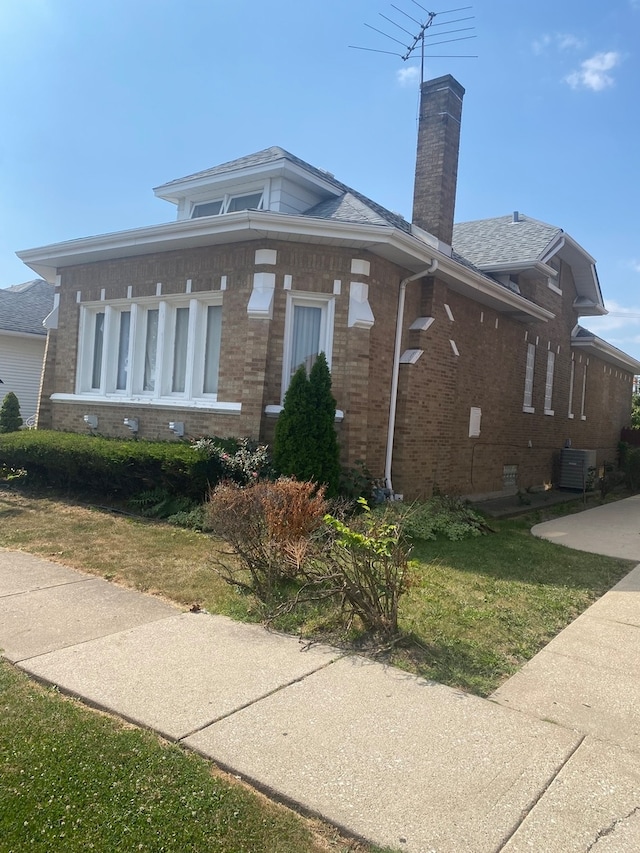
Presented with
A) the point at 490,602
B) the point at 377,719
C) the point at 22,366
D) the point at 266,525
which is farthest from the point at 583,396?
the point at 22,366

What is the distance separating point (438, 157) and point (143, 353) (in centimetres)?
625

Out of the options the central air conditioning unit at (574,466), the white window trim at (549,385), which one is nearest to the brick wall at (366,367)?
the white window trim at (549,385)

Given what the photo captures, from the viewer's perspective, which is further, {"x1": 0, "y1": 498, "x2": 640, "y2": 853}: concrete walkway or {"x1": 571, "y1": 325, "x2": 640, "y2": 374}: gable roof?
{"x1": 571, "y1": 325, "x2": 640, "y2": 374}: gable roof

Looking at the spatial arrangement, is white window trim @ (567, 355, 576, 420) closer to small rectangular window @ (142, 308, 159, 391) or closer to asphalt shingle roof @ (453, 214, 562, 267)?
asphalt shingle roof @ (453, 214, 562, 267)

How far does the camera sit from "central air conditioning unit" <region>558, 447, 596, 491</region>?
53.1 ft

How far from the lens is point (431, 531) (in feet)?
28.6

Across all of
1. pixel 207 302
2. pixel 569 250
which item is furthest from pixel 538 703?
pixel 569 250

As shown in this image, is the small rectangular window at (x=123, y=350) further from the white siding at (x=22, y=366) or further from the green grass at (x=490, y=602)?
the white siding at (x=22, y=366)

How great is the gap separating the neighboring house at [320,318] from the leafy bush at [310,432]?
0.55 meters

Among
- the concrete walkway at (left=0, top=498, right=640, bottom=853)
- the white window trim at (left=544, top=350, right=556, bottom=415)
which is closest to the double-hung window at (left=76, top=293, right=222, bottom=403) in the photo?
the concrete walkway at (left=0, top=498, right=640, bottom=853)

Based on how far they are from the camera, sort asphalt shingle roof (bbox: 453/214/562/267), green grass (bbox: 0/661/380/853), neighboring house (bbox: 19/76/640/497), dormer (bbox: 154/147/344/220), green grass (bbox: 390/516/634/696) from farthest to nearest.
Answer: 1. asphalt shingle roof (bbox: 453/214/562/267)
2. dormer (bbox: 154/147/344/220)
3. neighboring house (bbox: 19/76/640/497)
4. green grass (bbox: 390/516/634/696)
5. green grass (bbox: 0/661/380/853)

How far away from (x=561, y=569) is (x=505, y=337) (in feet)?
23.2

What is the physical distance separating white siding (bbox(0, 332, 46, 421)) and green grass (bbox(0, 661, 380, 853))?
61.5ft

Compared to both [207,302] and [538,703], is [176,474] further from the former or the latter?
[538,703]
